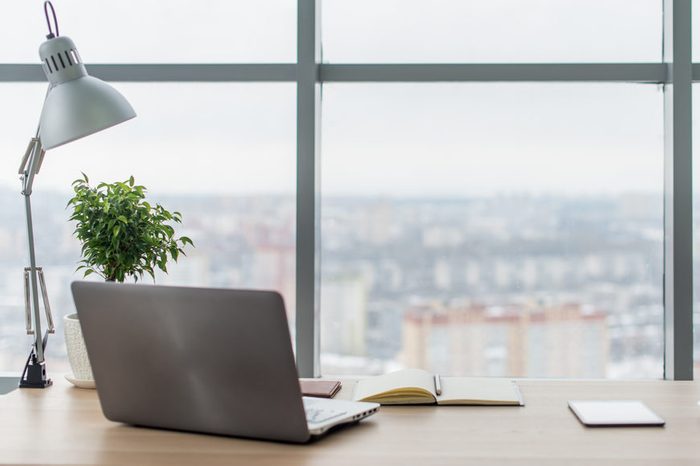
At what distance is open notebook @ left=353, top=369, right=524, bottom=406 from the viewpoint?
1.68m

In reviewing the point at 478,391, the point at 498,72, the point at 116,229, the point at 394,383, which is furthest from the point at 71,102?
the point at 498,72

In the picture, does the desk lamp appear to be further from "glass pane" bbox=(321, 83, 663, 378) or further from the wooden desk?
"glass pane" bbox=(321, 83, 663, 378)

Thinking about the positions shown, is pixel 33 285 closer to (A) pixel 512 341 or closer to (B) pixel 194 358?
(B) pixel 194 358

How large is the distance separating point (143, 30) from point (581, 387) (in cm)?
180

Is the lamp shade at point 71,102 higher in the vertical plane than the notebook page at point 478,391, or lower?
higher

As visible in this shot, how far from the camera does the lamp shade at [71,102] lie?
1779 mm

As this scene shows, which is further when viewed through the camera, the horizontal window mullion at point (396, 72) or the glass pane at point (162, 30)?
the glass pane at point (162, 30)

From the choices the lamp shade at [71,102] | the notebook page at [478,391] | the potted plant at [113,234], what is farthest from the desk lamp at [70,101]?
the notebook page at [478,391]

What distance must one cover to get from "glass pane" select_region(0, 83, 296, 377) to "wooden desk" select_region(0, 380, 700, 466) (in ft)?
3.01

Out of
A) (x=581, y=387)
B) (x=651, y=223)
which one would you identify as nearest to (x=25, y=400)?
(x=581, y=387)

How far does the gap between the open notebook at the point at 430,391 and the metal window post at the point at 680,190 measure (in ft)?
2.70

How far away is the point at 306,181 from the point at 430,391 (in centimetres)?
94

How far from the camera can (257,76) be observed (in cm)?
245

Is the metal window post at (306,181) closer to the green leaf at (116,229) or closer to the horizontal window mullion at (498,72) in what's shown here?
the horizontal window mullion at (498,72)
